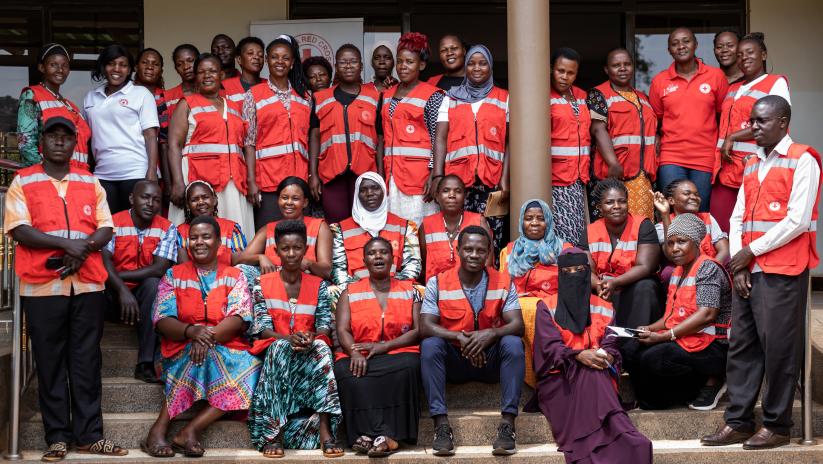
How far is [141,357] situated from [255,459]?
1.27 meters

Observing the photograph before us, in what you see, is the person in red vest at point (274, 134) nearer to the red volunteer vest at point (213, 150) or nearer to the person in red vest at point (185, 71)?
the red volunteer vest at point (213, 150)

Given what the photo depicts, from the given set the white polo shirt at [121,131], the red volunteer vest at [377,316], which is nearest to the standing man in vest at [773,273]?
the red volunteer vest at [377,316]

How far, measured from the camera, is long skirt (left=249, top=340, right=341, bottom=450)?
6.65 meters

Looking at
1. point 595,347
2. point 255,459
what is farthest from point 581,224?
point 255,459

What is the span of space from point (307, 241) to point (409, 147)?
120cm

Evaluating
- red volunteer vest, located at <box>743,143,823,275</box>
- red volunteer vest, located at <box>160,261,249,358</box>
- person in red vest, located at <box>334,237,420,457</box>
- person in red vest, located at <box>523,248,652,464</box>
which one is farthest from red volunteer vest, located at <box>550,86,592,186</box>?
red volunteer vest, located at <box>160,261,249,358</box>

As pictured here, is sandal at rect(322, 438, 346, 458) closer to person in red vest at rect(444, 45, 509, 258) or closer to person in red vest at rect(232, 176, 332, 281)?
person in red vest at rect(232, 176, 332, 281)

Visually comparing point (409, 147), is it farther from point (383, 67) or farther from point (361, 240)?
point (383, 67)

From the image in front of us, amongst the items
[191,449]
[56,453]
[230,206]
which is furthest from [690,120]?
[56,453]

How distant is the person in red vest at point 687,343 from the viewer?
698cm

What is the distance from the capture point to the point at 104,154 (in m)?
8.14

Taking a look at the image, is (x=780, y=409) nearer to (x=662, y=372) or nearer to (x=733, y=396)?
(x=733, y=396)

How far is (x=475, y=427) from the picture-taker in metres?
6.78

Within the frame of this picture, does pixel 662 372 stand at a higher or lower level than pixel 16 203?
lower
